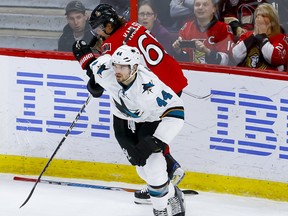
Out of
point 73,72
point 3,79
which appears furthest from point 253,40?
point 3,79

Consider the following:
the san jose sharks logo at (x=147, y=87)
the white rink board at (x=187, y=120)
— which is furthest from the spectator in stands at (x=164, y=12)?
the san jose sharks logo at (x=147, y=87)

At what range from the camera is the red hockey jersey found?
6141 mm

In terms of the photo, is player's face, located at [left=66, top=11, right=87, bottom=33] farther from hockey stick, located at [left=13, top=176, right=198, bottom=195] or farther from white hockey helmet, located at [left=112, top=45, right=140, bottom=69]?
white hockey helmet, located at [left=112, top=45, right=140, bottom=69]

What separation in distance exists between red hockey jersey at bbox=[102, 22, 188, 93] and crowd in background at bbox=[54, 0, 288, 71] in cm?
42

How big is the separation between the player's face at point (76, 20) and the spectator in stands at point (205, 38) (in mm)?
670

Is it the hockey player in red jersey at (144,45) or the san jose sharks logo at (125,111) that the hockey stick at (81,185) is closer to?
the hockey player in red jersey at (144,45)

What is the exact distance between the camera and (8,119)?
6910 millimetres

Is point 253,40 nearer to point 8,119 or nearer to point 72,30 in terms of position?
point 72,30

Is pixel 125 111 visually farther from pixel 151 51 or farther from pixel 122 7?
pixel 122 7

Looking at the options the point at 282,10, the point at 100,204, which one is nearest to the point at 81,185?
the point at 100,204

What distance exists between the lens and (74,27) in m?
6.78

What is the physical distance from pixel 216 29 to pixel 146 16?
1.67 ft

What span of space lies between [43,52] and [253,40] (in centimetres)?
148

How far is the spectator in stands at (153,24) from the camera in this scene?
6.61 meters
